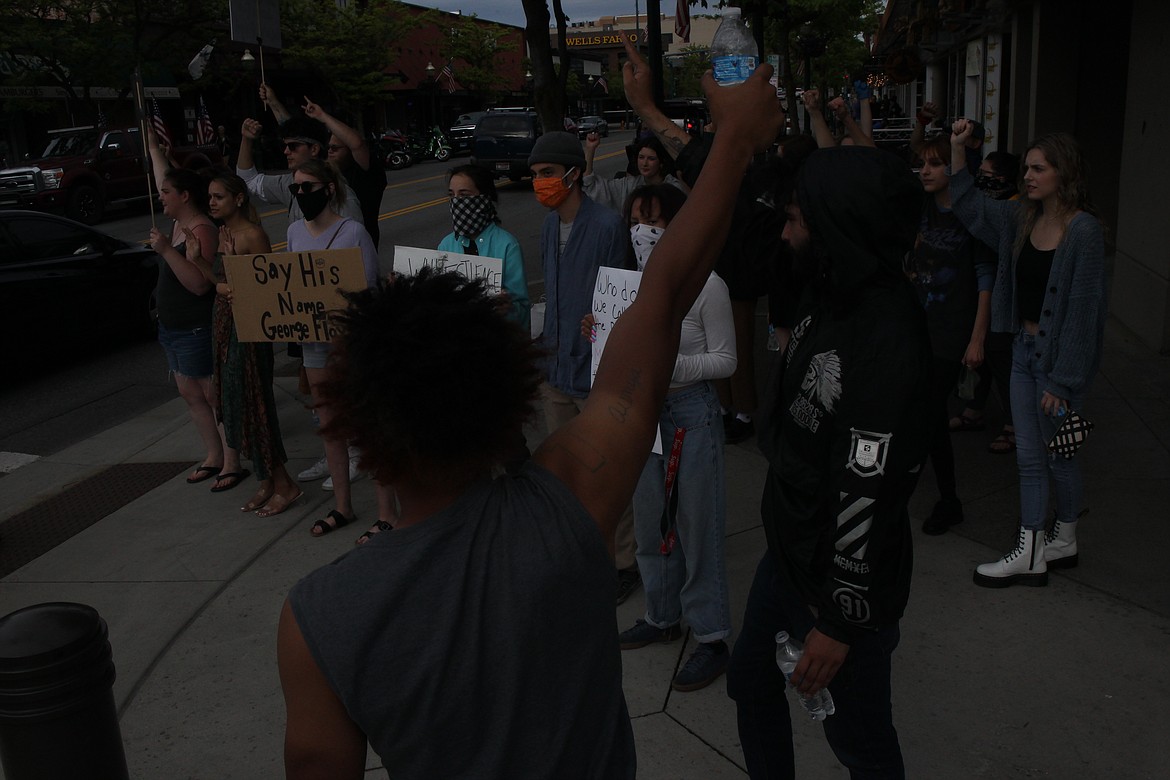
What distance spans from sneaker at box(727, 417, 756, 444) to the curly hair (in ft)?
16.3

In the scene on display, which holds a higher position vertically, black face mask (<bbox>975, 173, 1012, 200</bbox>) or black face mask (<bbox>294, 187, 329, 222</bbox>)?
black face mask (<bbox>294, 187, 329, 222</bbox>)

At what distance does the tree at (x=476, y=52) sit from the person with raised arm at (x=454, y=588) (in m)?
55.1

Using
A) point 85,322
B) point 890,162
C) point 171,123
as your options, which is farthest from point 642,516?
point 171,123

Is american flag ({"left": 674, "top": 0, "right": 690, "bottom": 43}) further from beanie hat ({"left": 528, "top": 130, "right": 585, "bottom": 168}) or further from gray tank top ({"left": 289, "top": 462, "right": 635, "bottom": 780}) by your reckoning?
gray tank top ({"left": 289, "top": 462, "right": 635, "bottom": 780})

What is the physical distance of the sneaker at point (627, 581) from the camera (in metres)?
4.47

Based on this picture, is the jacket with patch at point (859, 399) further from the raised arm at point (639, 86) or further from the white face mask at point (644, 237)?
the white face mask at point (644, 237)

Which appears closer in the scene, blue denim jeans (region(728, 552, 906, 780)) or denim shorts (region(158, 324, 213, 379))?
blue denim jeans (region(728, 552, 906, 780))

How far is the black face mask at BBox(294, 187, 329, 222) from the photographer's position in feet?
16.9

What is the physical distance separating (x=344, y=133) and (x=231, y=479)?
91.5 inches

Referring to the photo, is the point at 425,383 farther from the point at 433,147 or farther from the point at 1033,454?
the point at 433,147

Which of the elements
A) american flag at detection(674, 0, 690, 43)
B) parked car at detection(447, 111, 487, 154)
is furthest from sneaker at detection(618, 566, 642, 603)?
parked car at detection(447, 111, 487, 154)

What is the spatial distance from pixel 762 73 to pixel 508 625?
1060 mm

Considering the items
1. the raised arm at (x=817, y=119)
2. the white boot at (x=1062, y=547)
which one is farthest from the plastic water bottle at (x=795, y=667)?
the raised arm at (x=817, y=119)

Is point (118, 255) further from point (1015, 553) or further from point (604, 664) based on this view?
point (604, 664)
